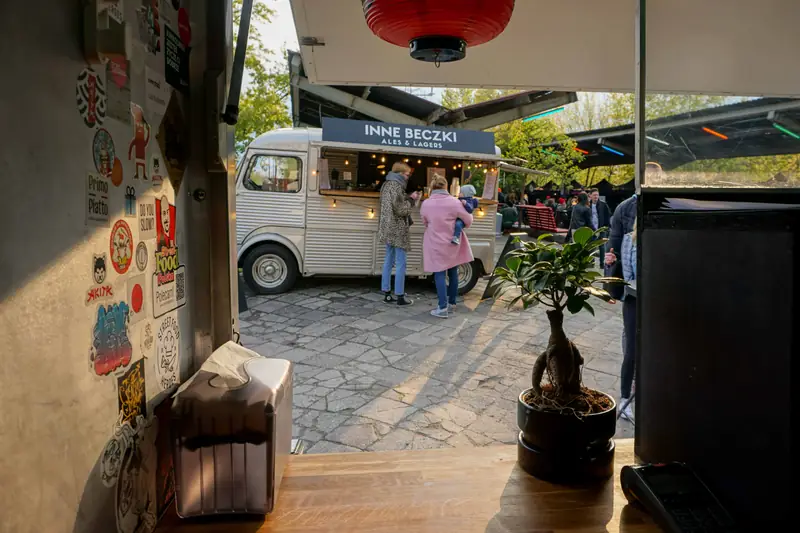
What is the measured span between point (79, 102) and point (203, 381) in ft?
2.95

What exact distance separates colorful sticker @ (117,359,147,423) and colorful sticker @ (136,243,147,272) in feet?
0.92

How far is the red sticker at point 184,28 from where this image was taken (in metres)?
1.89

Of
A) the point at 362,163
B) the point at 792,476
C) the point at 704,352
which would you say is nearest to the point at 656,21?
the point at 704,352

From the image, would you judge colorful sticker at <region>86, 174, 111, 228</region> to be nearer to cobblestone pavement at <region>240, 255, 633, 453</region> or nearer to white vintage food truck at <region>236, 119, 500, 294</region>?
cobblestone pavement at <region>240, 255, 633, 453</region>

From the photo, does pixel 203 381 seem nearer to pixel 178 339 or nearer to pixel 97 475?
pixel 178 339

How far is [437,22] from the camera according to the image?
1799mm

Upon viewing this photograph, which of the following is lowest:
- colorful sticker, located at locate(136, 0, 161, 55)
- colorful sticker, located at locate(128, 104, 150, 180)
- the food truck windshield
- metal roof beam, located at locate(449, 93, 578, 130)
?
colorful sticker, located at locate(128, 104, 150, 180)

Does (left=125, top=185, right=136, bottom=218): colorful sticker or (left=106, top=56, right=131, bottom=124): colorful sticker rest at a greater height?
(left=106, top=56, right=131, bottom=124): colorful sticker

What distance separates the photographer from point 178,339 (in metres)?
1.92

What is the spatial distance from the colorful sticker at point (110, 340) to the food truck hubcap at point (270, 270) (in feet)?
22.1

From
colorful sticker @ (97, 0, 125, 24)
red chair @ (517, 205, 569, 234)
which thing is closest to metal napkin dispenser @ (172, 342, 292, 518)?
colorful sticker @ (97, 0, 125, 24)

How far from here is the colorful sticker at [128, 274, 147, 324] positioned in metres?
1.58

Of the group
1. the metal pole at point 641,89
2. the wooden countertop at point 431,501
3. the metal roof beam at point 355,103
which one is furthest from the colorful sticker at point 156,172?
the metal roof beam at point 355,103

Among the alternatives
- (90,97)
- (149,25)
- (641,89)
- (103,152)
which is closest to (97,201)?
(103,152)
